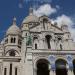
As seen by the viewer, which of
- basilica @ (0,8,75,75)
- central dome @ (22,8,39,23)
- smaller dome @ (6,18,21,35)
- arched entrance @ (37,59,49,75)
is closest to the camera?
basilica @ (0,8,75,75)

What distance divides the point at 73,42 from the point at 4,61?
14048 millimetres

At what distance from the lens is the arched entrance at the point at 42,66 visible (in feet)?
124

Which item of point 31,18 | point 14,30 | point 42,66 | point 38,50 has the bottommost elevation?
point 42,66

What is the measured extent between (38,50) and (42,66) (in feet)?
12.1

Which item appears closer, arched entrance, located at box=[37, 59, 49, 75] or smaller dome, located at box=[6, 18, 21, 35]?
arched entrance, located at box=[37, 59, 49, 75]

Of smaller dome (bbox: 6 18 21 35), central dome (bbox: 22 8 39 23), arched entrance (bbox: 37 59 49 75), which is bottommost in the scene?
arched entrance (bbox: 37 59 49 75)

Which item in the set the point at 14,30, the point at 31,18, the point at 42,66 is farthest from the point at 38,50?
the point at 31,18

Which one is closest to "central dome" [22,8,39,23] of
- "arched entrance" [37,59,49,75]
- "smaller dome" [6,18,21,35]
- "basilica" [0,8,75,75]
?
"basilica" [0,8,75,75]

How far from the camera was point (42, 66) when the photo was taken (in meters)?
Answer: 40.2

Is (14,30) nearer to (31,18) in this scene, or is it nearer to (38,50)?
(31,18)

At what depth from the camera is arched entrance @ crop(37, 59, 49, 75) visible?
1492 inches

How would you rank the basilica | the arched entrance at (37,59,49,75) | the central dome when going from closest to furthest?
the basilica, the arched entrance at (37,59,49,75), the central dome

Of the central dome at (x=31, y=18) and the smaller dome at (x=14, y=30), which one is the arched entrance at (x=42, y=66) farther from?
the central dome at (x=31, y=18)

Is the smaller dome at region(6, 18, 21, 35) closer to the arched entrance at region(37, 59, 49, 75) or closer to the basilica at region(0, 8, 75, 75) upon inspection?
the basilica at region(0, 8, 75, 75)
